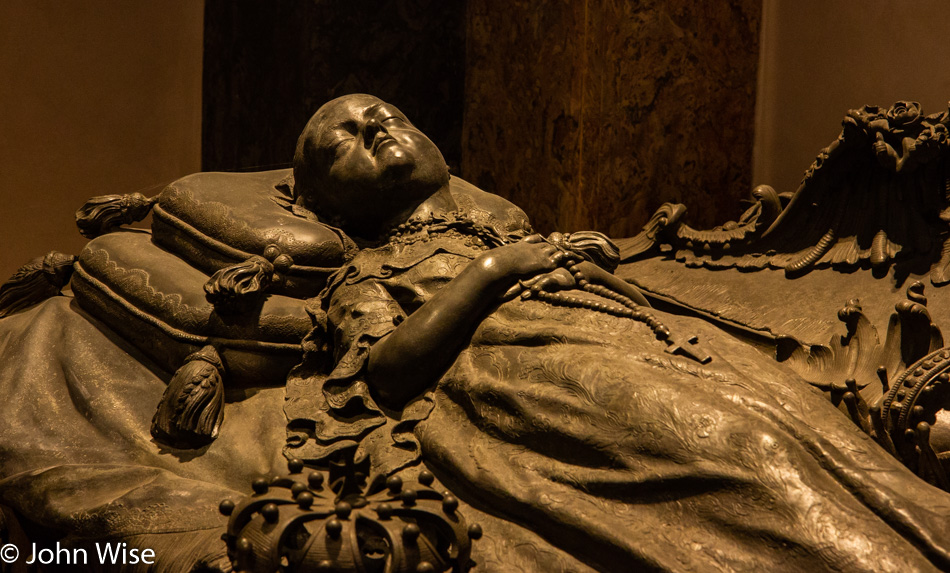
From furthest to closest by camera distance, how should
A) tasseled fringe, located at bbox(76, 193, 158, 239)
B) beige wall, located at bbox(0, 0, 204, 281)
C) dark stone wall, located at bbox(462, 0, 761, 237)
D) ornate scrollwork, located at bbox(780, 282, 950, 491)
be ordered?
dark stone wall, located at bbox(462, 0, 761, 237)
beige wall, located at bbox(0, 0, 204, 281)
tasseled fringe, located at bbox(76, 193, 158, 239)
ornate scrollwork, located at bbox(780, 282, 950, 491)

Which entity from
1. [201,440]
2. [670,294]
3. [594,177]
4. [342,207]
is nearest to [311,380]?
[201,440]

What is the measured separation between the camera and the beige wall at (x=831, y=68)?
9.89 ft

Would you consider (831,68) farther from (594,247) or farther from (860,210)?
(594,247)

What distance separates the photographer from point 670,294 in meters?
3.06

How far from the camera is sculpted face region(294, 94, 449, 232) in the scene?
2412 millimetres

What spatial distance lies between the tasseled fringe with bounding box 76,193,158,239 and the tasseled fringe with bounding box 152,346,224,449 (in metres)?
0.70

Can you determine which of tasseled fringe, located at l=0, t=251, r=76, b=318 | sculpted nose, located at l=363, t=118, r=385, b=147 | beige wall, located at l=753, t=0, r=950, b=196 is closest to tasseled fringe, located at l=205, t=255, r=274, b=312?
sculpted nose, located at l=363, t=118, r=385, b=147

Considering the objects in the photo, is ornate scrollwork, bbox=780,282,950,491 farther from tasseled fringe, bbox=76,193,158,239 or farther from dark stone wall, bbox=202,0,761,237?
tasseled fringe, bbox=76,193,158,239

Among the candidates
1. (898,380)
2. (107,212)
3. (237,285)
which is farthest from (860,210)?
(107,212)

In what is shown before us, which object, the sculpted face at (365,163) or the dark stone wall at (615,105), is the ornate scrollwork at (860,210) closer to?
the dark stone wall at (615,105)

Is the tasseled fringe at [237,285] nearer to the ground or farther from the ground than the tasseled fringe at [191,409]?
farther from the ground

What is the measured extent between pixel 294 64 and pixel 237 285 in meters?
1.50

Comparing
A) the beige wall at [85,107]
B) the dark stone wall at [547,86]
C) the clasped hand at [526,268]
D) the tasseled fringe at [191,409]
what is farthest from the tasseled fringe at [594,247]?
the beige wall at [85,107]

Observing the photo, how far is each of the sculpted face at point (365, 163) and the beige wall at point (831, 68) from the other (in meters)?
1.64
